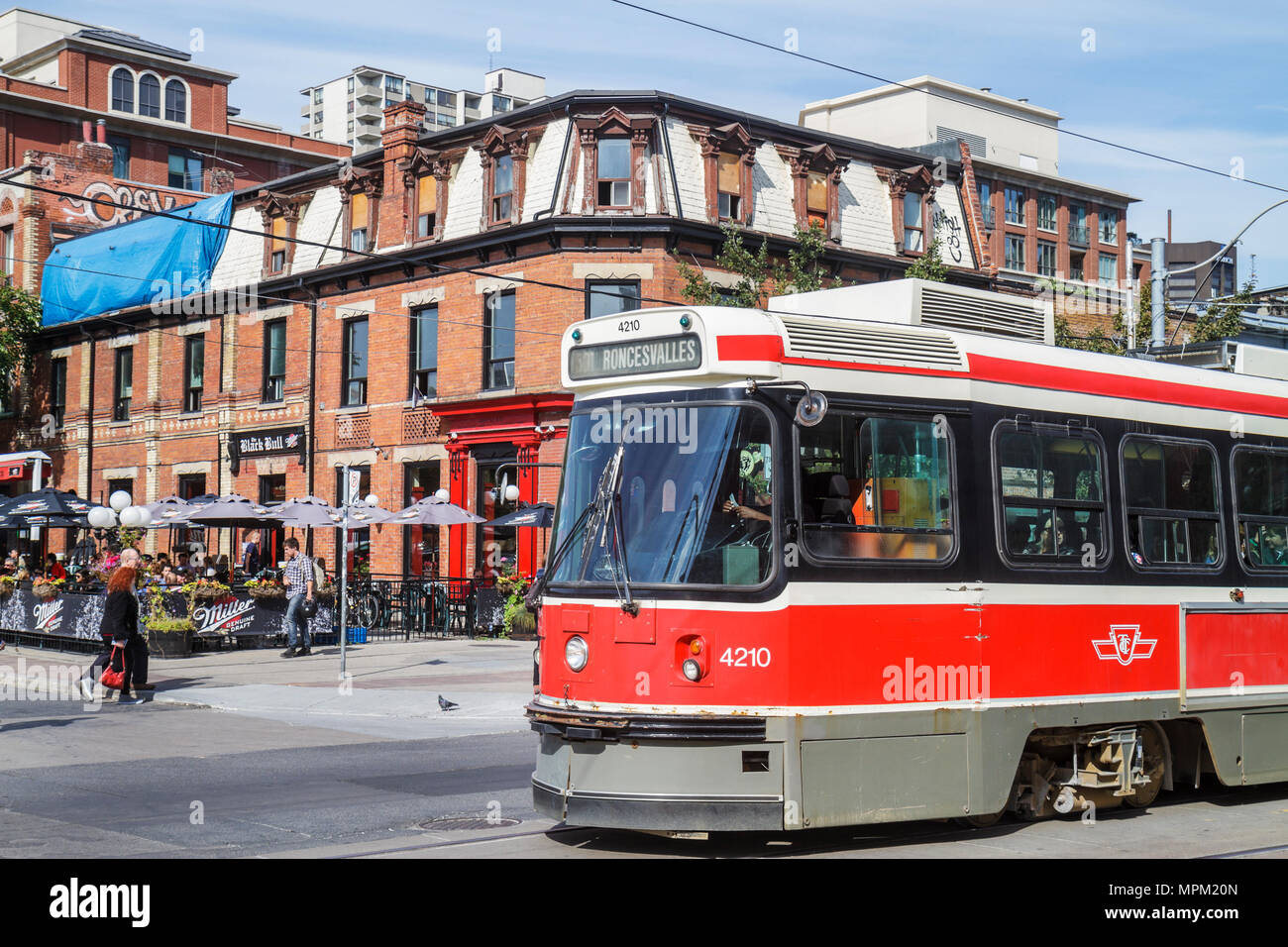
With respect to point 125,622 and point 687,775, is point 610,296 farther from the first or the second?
point 687,775

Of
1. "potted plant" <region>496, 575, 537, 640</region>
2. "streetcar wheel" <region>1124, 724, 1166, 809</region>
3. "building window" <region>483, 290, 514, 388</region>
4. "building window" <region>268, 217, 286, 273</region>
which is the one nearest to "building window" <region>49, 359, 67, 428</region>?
"building window" <region>268, 217, 286, 273</region>

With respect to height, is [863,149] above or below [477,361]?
above

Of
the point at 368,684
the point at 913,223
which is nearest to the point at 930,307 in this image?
the point at 368,684

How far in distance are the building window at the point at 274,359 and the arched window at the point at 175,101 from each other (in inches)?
1198

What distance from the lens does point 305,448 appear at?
3762 centimetres

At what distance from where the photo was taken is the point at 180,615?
25219 mm

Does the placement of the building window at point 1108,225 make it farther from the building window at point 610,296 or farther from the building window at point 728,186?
the building window at point 610,296

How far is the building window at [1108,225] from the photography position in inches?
3339

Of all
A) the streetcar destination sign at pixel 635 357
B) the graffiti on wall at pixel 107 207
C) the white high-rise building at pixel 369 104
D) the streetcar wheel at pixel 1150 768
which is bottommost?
the streetcar wheel at pixel 1150 768

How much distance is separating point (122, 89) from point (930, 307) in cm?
6207

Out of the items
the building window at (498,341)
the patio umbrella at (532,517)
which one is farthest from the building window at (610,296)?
the patio umbrella at (532,517)

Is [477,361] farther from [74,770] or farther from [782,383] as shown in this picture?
[782,383]
